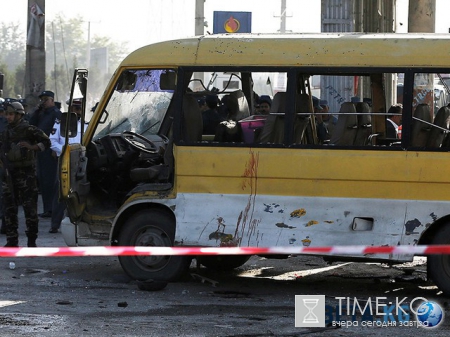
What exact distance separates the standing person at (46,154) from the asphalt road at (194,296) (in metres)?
3.38

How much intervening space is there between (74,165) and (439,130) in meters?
3.55

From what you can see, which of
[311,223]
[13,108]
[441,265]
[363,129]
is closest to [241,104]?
[363,129]

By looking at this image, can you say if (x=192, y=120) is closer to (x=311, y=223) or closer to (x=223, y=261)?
(x=311, y=223)

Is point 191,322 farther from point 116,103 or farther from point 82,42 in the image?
point 82,42

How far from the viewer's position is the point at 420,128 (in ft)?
30.0

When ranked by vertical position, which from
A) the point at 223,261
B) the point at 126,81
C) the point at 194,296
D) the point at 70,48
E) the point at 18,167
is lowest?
the point at 194,296

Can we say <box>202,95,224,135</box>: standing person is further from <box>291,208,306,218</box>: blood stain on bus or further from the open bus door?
the open bus door

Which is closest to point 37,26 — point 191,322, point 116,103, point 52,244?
point 52,244

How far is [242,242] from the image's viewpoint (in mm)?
9445

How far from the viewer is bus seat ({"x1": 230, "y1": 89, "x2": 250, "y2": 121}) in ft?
32.4

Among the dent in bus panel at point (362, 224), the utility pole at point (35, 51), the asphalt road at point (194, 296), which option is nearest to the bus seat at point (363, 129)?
the dent in bus panel at point (362, 224)

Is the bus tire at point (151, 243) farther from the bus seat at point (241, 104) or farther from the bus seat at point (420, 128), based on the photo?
the bus seat at point (420, 128)

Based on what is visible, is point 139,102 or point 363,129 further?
point 139,102

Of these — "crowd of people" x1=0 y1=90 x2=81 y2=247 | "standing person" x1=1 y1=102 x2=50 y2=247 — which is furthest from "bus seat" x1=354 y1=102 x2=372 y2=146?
"standing person" x1=1 y1=102 x2=50 y2=247
